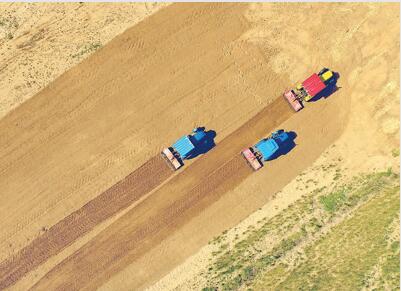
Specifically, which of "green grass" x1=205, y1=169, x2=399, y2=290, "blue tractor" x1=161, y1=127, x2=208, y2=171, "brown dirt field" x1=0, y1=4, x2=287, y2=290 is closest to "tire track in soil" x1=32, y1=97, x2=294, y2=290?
"blue tractor" x1=161, y1=127, x2=208, y2=171

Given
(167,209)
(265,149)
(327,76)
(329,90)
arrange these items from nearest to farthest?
1. (265,149)
2. (327,76)
3. (329,90)
4. (167,209)

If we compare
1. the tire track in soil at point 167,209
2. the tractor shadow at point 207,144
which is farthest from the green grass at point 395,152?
the tractor shadow at point 207,144

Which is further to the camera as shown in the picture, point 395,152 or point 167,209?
point 167,209

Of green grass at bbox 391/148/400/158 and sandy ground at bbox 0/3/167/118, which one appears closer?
green grass at bbox 391/148/400/158

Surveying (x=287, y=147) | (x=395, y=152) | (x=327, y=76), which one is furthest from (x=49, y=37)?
(x=395, y=152)

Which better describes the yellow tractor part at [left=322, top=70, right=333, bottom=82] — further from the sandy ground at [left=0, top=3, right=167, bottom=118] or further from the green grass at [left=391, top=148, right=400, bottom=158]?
the sandy ground at [left=0, top=3, right=167, bottom=118]

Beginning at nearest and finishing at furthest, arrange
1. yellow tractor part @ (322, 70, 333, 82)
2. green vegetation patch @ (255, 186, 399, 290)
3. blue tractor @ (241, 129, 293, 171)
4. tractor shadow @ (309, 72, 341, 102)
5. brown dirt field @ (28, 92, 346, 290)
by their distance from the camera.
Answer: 1. green vegetation patch @ (255, 186, 399, 290)
2. blue tractor @ (241, 129, 293, 171)
3. yellow tractor part @ (322, 70, 333, 82)
4. tractor shadow @ (309, 72, 341, 102)
5. brown dirt field @ (28, 92, 346, 290)

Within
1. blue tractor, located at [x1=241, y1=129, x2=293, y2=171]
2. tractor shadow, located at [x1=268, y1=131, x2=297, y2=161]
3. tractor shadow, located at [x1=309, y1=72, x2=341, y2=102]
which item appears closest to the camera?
blue tractor, located at [x1=241, y1=129, x2=293, y2=171]

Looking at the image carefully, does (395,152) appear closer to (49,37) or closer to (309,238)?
(309,238)
